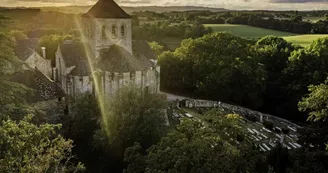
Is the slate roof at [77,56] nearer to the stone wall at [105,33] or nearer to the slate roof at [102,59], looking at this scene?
the slate roof at [102,59]

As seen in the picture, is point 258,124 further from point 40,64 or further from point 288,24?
point 288,24

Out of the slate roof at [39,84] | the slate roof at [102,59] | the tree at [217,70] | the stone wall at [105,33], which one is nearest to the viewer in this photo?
the slate roof at [39,84]

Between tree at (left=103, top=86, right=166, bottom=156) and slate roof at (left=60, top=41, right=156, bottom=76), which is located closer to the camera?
tree at (left=103, top=86, right=166, bottom=156)

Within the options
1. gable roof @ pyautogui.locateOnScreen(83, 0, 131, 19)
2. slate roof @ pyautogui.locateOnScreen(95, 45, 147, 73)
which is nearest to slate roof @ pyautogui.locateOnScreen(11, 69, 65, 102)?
slate roof @ pyautogui.locateOnScreen(95, 45, 147, 73)

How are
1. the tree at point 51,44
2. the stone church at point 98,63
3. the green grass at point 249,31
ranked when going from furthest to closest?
the green grass at point 249,31 < the tree at point 51,44 < the stone church at point 98,63

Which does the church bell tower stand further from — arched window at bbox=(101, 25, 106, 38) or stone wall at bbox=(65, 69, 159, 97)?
stone wall at bbox=(65, 69, 159, 97)

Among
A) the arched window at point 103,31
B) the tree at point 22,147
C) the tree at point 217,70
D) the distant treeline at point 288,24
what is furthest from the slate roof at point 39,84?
the distant treeline at point 288,24

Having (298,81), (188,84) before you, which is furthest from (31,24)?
(298,81)

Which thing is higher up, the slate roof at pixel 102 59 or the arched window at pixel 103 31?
the arched window at pixel 103 31
